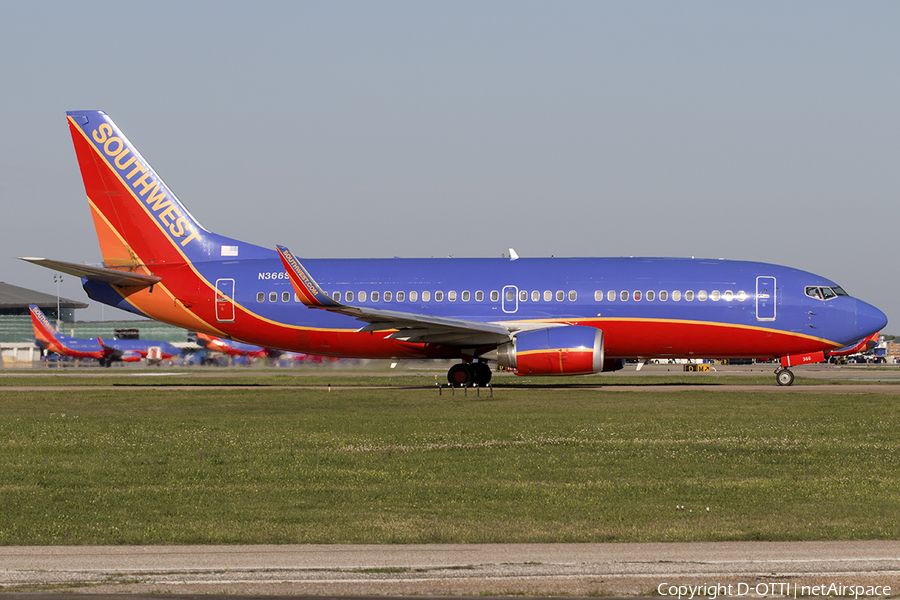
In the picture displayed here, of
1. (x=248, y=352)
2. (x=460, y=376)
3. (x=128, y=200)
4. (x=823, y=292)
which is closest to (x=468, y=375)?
(x=460, y=376)

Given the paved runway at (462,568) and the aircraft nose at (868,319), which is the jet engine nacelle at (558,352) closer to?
the aircraft nose at (868,319)

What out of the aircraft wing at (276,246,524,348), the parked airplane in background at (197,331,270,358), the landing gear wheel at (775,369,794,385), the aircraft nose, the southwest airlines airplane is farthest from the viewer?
the parked airplane in background at (197,331,270,358)

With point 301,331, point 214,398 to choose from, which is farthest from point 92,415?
point 301,331

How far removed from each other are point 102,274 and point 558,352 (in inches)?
686

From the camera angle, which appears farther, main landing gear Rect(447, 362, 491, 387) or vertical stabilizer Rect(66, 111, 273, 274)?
vertical stabilizer Rect(66, 111, 273, 274)

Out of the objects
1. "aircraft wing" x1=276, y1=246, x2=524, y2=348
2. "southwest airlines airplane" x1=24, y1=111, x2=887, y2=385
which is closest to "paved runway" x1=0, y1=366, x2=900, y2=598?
"aircraft wing" x1=276, y1=246, x2=524, y2=348

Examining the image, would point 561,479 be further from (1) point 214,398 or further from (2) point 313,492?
(1) point 214,398

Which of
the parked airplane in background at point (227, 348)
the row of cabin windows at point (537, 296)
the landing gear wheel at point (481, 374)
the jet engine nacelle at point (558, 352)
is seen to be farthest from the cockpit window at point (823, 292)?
the parked airplane in background at point (227, 348)

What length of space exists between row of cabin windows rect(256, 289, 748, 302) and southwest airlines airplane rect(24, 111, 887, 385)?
0.05 meters

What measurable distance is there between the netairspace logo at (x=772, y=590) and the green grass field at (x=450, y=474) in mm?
2099

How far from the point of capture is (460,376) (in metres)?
35.7

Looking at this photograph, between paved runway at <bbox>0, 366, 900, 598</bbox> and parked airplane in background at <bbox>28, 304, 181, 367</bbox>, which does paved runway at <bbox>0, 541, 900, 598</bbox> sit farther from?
parked airplane in background at <bbox>28, 304, 181, 367</bbox>

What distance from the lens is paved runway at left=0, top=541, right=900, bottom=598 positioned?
27.0ft

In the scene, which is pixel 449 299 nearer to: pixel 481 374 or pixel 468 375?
pixel 468 375
